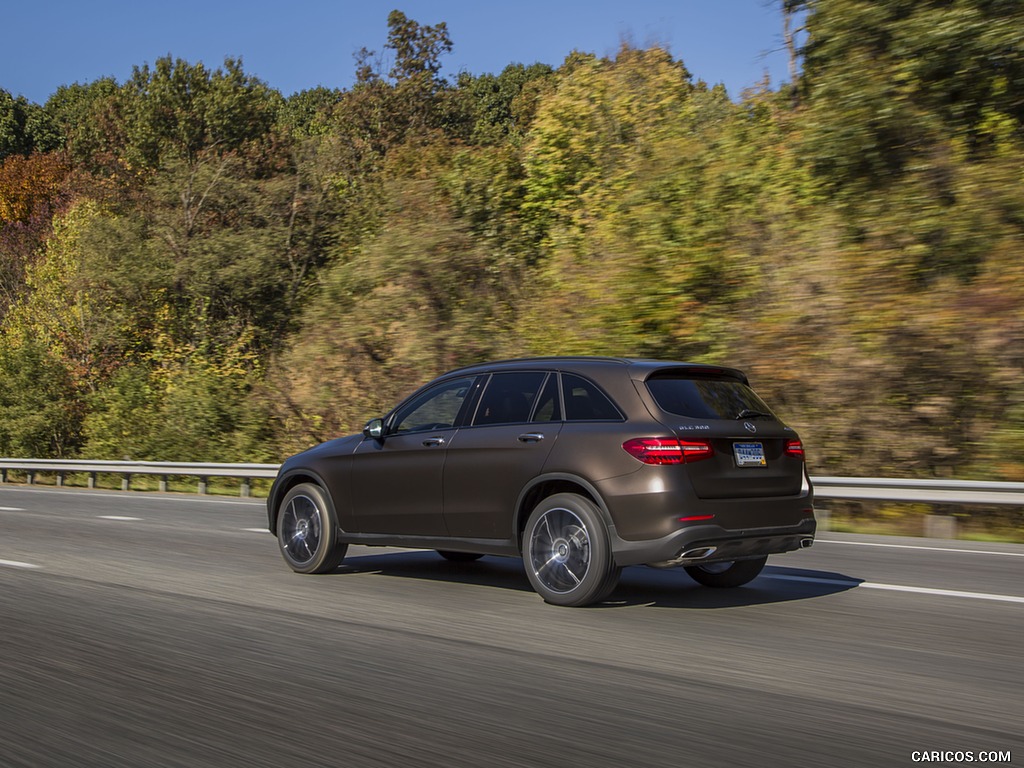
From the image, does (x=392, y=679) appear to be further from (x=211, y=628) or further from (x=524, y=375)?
(x=524, y=375)

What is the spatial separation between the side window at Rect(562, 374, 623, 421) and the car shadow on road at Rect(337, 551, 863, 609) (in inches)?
49.1

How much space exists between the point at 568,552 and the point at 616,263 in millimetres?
12432

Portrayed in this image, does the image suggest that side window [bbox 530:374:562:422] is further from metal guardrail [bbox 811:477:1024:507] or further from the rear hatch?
metal guardrail [bbox 811:477:1024:507]

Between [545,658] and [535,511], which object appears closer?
[545,658]

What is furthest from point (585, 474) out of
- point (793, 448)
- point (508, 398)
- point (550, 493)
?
point (793, 448)

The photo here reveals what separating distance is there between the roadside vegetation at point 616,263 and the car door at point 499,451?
336 inches

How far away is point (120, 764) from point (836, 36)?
18216 mm

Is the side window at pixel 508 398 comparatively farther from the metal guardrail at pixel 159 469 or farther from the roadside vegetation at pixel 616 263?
the metal guardrail at pixel 159 469

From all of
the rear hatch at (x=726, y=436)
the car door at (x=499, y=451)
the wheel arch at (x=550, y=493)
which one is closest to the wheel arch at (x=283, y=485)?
the car door at (x=499, y=451)

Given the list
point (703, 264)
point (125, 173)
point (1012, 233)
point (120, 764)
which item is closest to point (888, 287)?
point (1012, 233)

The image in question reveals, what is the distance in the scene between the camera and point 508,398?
8.22 metres

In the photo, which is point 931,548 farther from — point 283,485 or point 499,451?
point 283,485

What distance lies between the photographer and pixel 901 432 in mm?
15547

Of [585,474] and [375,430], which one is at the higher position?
[375,430]
